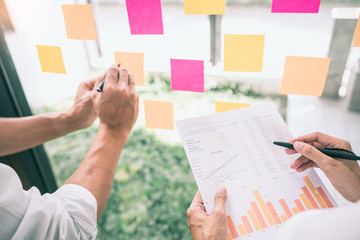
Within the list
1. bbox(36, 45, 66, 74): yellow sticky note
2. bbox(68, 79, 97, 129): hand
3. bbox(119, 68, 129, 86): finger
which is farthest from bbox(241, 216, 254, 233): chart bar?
bbox(36, 45, 66, 74): yellow sticky note

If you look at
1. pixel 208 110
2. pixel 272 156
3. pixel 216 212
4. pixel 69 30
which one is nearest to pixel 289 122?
pixel 208 110

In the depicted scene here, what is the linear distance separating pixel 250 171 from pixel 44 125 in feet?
2.41

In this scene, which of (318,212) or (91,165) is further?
(91,165)

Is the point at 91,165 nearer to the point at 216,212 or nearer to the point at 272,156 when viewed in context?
the point at 216,212

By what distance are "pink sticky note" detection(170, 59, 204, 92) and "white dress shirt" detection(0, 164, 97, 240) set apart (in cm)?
41

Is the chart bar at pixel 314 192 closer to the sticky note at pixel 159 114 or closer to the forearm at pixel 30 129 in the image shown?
the sticky note at pixel 159 114

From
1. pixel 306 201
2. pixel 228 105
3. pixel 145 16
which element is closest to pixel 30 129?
pixel 145 16

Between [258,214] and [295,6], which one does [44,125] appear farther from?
[295,6]

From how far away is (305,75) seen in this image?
0.69m

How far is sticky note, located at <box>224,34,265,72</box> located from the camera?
67 cm

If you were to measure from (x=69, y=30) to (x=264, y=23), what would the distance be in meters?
0.61

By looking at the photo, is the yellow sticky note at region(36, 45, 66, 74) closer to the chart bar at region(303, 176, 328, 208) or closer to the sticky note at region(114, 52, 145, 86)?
the sticky note at region(114, 52, 145, 86)

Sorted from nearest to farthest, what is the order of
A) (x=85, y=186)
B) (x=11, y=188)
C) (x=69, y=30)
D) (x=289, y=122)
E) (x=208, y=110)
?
1. (x=11, y=188)
2. (x=85, y=186)
3. (x=69, y=30)
4. (x=208, y=110)
5. (x=289, y=122)

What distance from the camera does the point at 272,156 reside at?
0.68 m
